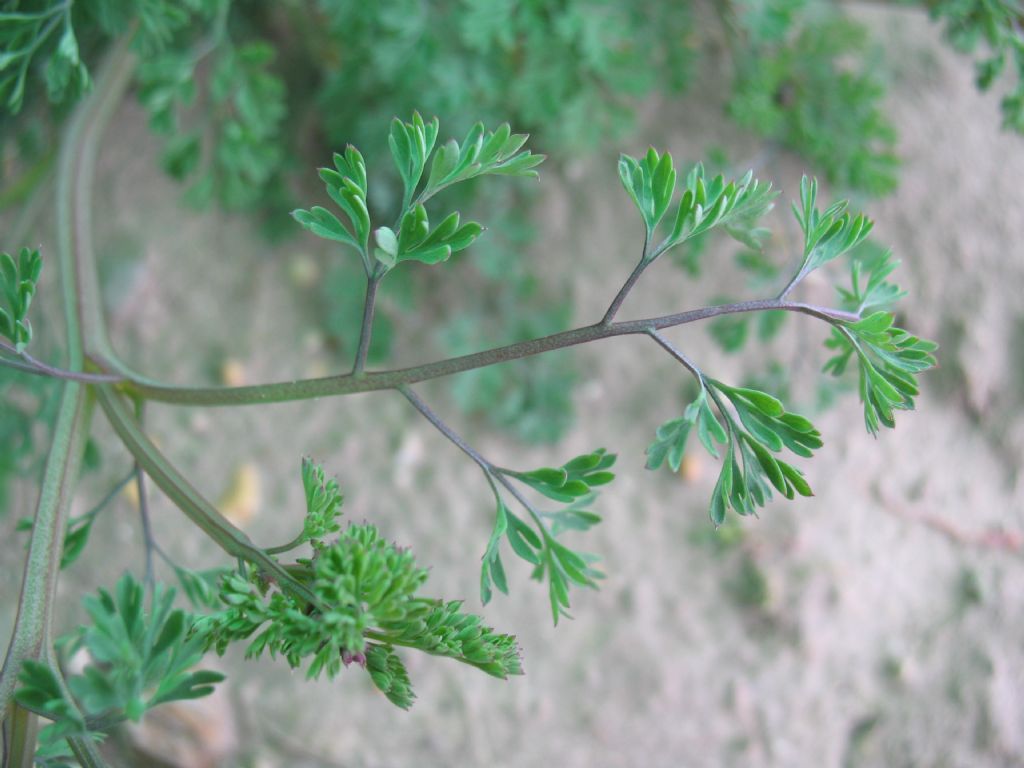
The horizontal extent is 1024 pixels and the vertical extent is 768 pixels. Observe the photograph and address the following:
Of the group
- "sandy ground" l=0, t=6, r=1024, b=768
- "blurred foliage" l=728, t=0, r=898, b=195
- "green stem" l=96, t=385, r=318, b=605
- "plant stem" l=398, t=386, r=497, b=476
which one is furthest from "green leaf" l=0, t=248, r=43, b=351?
"blurred foliage" l=728, t=0, r=898, b=195

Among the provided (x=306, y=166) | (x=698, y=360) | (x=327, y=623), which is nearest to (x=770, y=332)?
(x=698, y=360)

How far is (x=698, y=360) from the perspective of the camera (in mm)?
1396

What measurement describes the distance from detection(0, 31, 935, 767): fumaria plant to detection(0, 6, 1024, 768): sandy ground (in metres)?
0.55

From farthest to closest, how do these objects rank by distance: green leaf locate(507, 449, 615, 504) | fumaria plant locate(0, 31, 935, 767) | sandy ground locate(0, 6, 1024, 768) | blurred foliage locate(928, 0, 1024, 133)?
sandy ground locate(0, 6, 1024, 768)
blurred foliage locate(928, 0, 1024, 133)
green leaf locate(507, 449, 615, 504)
fumaria plant locate(0, 31, 935, 767)

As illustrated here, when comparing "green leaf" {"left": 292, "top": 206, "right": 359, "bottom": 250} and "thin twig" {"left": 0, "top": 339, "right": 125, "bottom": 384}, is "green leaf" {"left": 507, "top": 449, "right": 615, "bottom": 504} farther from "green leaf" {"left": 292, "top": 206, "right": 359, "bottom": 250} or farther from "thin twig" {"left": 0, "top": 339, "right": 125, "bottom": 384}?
"thin twig" {"left": 0, "top": 339, "right": 125, "bottom": 384}

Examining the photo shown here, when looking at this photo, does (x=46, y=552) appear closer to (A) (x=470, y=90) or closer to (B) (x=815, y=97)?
(A) (x=470, y=90)

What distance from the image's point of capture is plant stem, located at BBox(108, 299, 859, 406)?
25.2 inches

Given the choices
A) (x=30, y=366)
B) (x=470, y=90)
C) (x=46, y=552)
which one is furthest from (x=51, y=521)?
(x=470, y=90)

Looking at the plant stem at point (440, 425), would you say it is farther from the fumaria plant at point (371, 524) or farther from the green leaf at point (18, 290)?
the green leaf at point (18, 290)

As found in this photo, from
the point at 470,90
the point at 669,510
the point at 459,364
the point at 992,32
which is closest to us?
the point at 459,364

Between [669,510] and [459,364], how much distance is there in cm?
79

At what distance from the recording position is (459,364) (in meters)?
0.66

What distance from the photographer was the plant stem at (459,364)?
0.64m

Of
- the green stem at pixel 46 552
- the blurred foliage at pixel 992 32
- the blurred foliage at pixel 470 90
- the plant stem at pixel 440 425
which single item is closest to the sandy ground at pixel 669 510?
the blurred foliage at pixel 470 90
